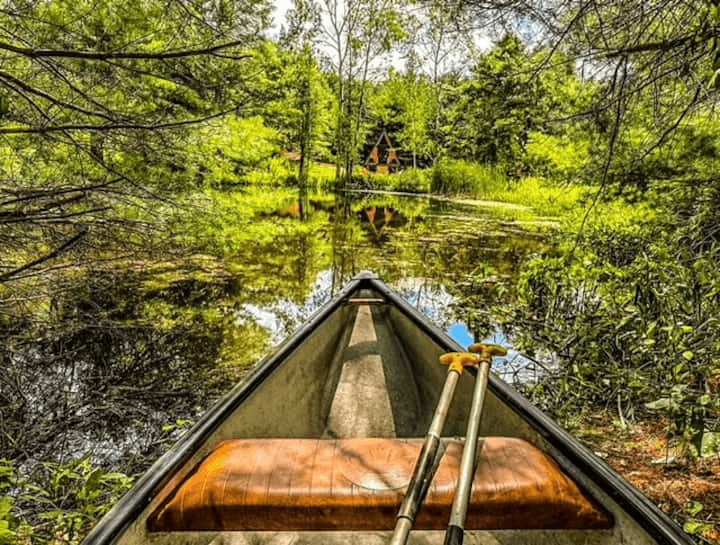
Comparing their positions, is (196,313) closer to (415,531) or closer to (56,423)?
(56,423)

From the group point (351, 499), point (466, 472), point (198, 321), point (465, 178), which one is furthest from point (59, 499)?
point (465, 178)

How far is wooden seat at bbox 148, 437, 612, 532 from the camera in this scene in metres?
1.29

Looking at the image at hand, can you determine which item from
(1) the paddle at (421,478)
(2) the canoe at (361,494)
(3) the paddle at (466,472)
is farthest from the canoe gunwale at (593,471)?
(1) the paddle at (421,478)

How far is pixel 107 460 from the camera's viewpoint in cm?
268

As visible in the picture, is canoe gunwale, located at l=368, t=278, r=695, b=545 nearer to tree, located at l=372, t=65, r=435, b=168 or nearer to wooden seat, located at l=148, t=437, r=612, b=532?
wooden seat, located at l=148, t=437, r=612, b=532

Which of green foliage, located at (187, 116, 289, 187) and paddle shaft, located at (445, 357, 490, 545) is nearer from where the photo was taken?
paddle shaft, located at (445, 357, 490, 545)

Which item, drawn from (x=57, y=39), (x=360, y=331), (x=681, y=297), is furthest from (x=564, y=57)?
(x=57, y=39)

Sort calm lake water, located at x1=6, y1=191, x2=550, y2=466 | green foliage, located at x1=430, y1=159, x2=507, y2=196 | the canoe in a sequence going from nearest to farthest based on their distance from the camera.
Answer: the canoe < calm lake water, located at x1=6, y1=191, x2=550, y2=466 < green foliage, located at x1=430, y1=159, x2=507, y2=196

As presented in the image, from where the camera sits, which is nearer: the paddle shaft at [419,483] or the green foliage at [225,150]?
the paddle shaft at [419,483]

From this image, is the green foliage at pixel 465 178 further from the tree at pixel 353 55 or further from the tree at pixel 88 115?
the tree at pixel 88 115

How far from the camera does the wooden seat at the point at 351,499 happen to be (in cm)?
129

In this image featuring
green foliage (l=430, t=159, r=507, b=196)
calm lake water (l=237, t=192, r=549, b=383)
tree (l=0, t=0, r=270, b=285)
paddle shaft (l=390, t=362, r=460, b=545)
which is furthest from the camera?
green foliage (l=430, t=159, r=507, b=196)

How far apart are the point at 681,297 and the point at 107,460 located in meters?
3.57

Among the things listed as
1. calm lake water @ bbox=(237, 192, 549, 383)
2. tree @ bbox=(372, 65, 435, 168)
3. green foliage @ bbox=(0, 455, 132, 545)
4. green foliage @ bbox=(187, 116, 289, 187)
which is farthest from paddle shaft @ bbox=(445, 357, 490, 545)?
tree @ bbox=(372, 65, 435, 168)
